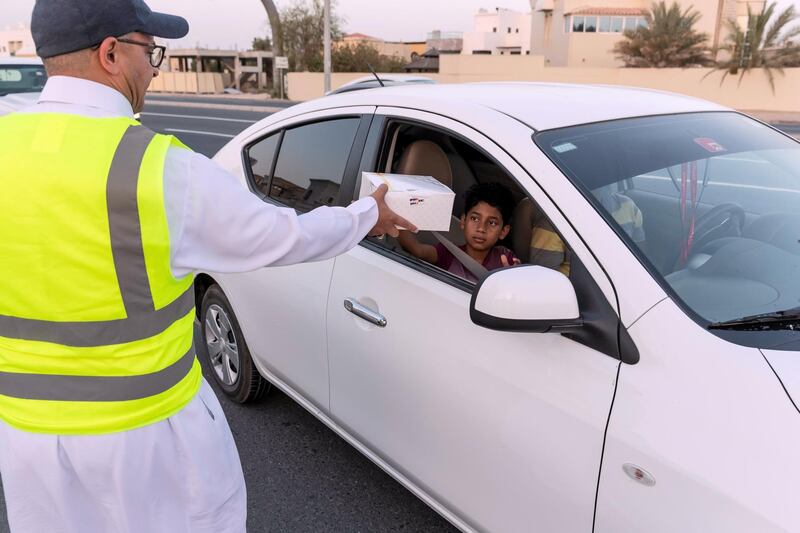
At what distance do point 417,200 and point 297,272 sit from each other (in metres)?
0.95

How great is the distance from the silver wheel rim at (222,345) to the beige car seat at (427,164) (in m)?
1.31

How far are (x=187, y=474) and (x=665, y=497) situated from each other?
42.8 inches

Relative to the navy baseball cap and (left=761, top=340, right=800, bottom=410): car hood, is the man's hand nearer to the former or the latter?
the navy baseball cap

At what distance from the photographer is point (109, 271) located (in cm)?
131

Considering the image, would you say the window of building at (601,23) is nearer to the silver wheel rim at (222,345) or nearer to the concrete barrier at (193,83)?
the concrete barrier at (193,83)

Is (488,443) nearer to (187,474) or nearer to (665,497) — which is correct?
(665,497)

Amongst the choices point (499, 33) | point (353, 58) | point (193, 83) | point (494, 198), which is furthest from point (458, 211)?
point (499, 33)

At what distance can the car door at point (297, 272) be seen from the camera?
8.35 ft

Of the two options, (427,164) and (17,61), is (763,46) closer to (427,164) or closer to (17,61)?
(17,61)

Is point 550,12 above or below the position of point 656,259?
above

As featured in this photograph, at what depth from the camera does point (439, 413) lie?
1990 millimetres

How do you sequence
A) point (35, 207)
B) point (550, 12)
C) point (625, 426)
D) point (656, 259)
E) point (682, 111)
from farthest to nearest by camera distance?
point (550, 12) → point (682, 111) → point (656, 259) → point (625, 426) → point (35, 207)

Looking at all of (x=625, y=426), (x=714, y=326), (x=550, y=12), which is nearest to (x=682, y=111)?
(x=714, y=326)

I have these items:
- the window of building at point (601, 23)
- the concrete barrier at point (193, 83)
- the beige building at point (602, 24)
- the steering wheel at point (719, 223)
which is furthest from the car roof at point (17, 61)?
the concrete barrier at point (193, 83)
